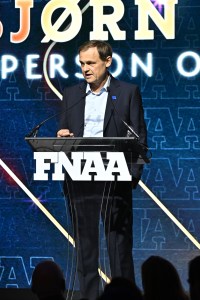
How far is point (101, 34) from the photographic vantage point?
5.88m

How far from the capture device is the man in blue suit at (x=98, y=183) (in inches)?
158

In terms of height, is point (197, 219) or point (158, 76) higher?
point (158, 76)

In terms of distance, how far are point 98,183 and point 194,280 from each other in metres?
1.47

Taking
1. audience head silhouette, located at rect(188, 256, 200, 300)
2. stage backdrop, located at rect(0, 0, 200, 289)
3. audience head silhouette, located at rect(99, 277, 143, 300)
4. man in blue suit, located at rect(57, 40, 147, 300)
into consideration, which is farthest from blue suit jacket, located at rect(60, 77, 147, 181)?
audience head silhouette, located at rect(99, 277, 143, 300)

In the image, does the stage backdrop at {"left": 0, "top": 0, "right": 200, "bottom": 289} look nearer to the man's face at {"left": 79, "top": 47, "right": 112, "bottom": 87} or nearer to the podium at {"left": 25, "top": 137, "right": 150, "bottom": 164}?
the man's face at {"left": 79, "top": 47, "right": 112, "bottom": 87}

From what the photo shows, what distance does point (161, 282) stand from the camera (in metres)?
2.52

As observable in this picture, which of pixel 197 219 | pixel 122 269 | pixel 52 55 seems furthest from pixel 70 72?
pixel 122 269

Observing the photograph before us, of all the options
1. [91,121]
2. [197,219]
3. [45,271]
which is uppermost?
[91,121]

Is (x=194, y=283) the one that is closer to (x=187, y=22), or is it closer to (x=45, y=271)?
(x=45, y=271)

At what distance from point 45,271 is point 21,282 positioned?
3.19 metres

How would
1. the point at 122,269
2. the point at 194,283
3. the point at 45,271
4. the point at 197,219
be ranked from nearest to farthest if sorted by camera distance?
the point at 194,283 → the point at 45,271 → the point at 122,269 → the point at 197,219

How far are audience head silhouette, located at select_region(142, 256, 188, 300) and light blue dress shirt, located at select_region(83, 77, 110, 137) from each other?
1.67 metres

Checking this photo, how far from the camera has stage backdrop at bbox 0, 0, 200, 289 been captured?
5.82 meters

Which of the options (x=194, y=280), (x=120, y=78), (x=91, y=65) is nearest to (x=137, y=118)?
(x=91, y=65)
